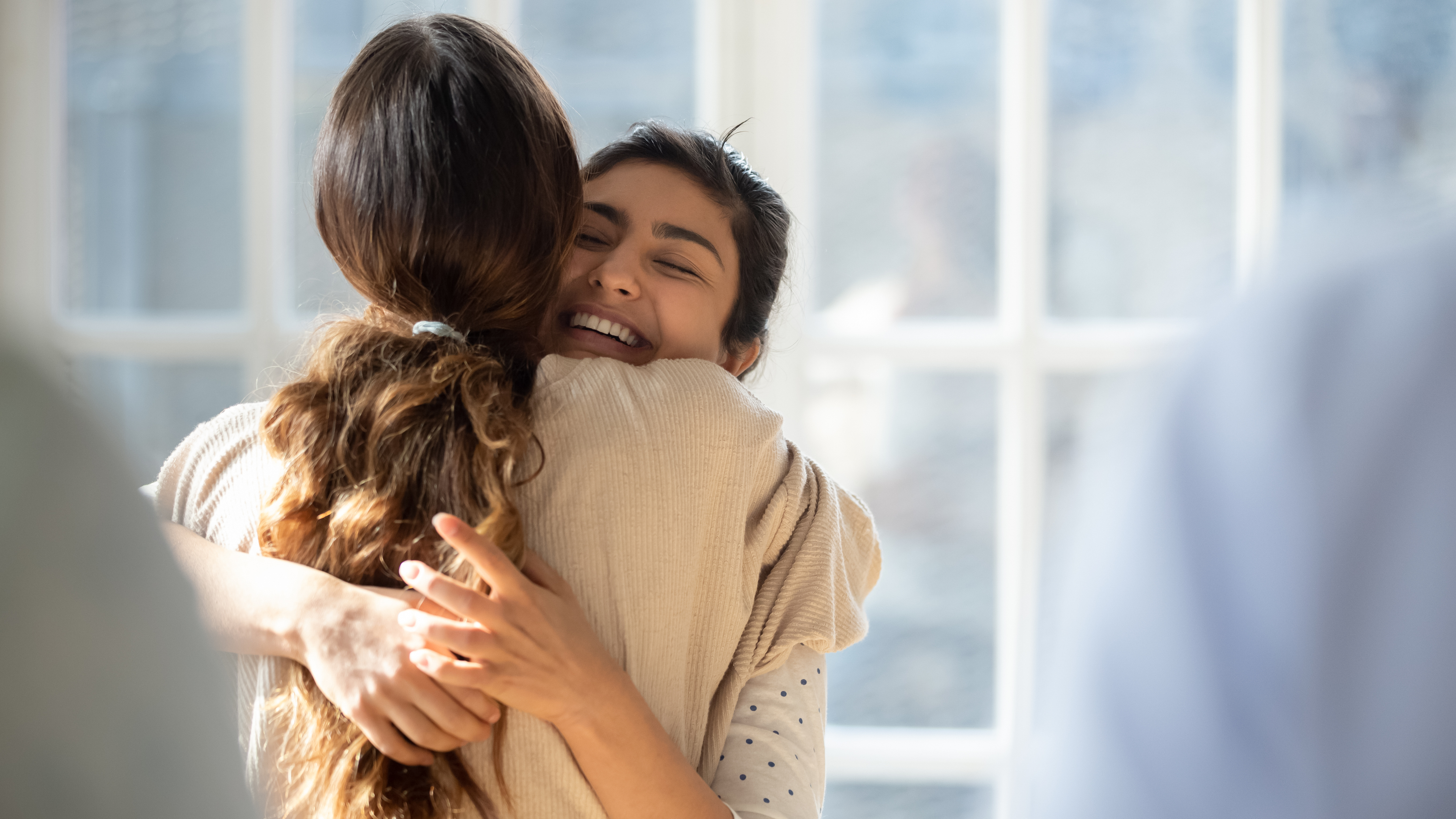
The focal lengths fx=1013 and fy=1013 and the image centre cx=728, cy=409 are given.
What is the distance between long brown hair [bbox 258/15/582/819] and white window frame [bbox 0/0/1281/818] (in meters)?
0.97

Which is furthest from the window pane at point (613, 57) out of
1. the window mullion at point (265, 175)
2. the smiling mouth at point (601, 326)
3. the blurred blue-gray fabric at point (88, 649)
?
the blurred blue-gray fabric at point (88, 649)

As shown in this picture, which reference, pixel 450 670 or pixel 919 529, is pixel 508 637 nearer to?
pixel 450 670

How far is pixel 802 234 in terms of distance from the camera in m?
1.88

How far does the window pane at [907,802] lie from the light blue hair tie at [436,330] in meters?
1.35

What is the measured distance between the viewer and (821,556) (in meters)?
1.02

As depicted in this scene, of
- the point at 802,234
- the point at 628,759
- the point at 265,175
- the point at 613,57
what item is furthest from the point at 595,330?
the point at 265,175

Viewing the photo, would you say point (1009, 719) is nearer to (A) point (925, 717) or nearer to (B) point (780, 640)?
(A) point (925, 717)

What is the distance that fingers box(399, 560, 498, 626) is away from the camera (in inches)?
28.6

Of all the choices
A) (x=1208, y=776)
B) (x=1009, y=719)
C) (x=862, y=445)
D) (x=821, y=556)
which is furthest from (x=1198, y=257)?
(x=1208, y=776)

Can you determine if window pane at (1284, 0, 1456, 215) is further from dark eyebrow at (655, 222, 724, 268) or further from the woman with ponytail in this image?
the woman with ponytail

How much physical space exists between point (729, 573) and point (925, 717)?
1143mm

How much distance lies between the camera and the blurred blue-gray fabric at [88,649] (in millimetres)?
335

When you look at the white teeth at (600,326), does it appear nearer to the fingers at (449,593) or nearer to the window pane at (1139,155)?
the fingers at (449,593)

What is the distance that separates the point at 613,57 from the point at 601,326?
0.92 meters
